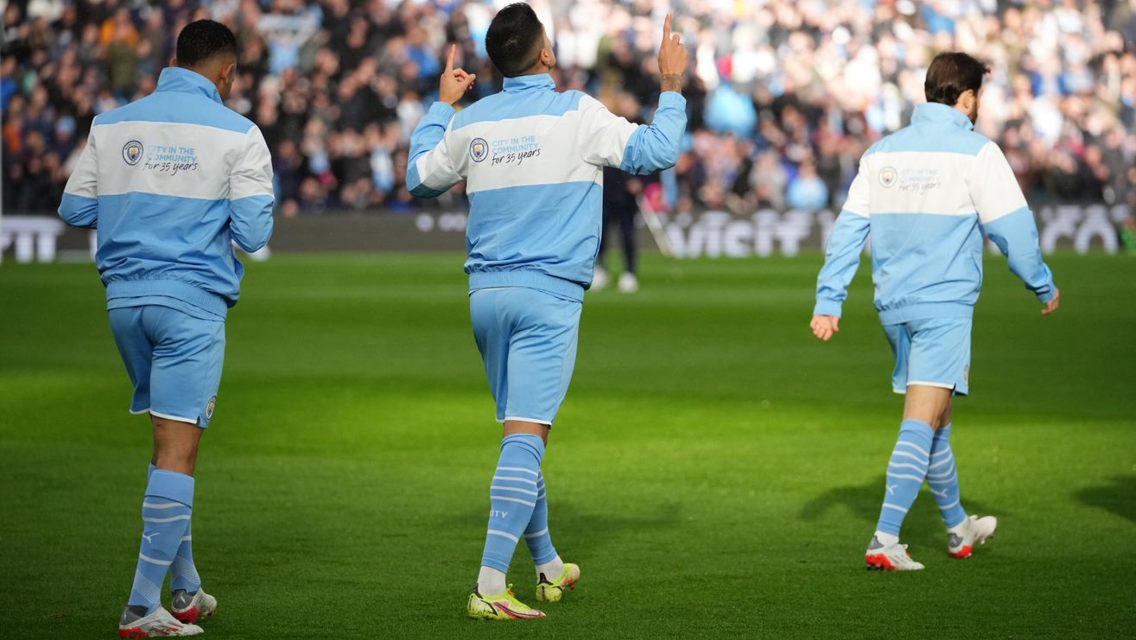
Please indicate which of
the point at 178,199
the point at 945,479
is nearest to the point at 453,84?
the point at 178,199

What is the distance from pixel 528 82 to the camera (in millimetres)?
6523

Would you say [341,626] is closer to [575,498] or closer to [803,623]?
[803,623]

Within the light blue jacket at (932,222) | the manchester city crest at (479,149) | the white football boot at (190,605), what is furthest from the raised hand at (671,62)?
the white football boot at (190,605)

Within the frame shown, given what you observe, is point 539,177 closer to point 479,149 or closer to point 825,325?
point 479,149

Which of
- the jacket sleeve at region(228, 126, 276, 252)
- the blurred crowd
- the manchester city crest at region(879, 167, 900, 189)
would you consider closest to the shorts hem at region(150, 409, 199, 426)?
the jacket sleeve at region(228, 126, 276, 252)

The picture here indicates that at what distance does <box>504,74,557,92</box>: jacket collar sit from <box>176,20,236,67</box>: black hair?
990 mm

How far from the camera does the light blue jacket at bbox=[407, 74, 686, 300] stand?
6422 millimetres

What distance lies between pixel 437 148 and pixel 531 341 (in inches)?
32.4

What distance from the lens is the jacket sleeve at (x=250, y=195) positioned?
6184 mm

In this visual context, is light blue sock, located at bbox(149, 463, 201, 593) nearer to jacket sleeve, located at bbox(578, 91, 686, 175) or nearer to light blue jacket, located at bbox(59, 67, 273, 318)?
light blue jacket, located at bbox(59, 67, 273, 318)

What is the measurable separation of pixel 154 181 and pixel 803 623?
2.71 m

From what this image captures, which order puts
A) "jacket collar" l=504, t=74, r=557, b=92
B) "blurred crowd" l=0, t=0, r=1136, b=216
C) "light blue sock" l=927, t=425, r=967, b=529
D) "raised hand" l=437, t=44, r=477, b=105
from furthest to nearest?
1. "blurred crowd" l=0, t=0, r=1136, b=216
2. "light blue sock" l=927, t=425, r=967, b=529
3. "raised hand" l=437, t=44, r=477, b=105
4. "jacket collar" l=504, t=74, r=557, b=92

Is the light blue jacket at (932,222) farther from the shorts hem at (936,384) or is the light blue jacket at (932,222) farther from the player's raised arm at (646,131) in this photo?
the player's raised arm at (646,131)

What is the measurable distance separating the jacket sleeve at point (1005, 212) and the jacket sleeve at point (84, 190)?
11.3 feet
